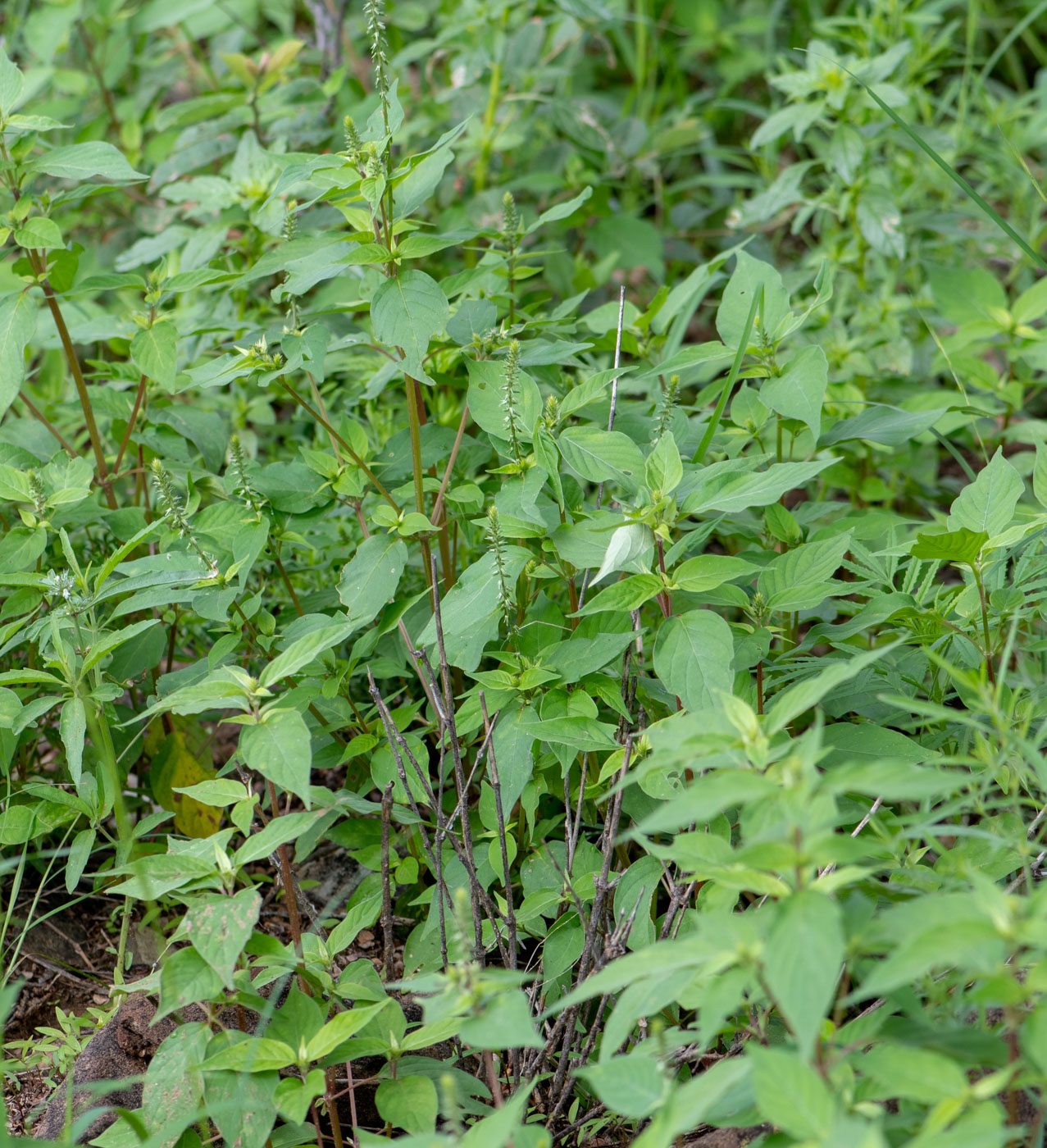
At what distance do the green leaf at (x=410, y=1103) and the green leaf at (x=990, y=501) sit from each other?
42.3 inches

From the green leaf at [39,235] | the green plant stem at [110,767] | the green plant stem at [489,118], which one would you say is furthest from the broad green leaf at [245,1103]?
the green plant stem at [489,118]

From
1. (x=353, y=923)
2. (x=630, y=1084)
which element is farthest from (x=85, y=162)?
(x=630, y=1084)

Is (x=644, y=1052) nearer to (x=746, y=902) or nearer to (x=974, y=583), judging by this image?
(x=746, y=902)

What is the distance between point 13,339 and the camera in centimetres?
179

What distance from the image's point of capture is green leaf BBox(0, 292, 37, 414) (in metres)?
1.77

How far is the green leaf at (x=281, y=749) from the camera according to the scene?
1.29 m

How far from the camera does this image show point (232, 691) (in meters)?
1.38

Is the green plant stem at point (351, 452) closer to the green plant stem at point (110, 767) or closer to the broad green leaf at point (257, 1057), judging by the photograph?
the green plant stem at point (110, 767)

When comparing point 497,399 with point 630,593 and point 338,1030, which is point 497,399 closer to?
point 630,593

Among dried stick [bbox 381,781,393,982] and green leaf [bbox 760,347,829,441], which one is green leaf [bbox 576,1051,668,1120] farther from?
green leaf [bbox 760,347,829,441]

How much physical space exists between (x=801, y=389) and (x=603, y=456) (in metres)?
0.37

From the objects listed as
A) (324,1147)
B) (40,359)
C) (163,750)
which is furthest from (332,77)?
(324,1147)

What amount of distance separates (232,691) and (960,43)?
436 centimetres

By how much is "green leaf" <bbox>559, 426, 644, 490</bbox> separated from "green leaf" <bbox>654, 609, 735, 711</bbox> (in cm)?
24
